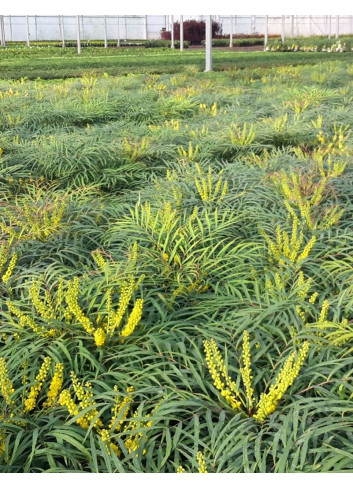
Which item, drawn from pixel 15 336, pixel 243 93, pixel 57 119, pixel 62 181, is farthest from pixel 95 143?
pixel 243 93

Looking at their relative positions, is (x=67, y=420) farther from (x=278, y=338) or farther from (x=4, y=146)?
(x=4, y=146)

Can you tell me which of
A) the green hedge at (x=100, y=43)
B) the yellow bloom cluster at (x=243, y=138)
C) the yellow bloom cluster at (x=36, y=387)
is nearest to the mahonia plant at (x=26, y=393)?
the yellow bloom cluster at (x=36, y=387)

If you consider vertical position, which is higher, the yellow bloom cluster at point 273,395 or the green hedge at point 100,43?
the green hedge at point 100,43

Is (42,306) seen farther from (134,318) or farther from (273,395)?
(273,395)

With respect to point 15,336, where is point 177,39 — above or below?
above

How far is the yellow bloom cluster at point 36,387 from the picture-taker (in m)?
1.31

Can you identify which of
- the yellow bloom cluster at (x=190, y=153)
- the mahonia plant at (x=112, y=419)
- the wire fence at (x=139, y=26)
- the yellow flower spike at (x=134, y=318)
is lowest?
the mahonia plant at (x=112, y=419)

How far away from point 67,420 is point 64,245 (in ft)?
3.15

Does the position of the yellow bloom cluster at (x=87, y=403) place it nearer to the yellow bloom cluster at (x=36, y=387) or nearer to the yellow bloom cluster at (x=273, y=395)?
the yellow bloom cluster at (x=36, y=387)

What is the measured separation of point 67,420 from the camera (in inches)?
52.1

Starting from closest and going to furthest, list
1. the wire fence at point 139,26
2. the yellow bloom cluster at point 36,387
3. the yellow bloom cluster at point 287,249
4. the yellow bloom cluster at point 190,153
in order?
1. the yellow bloom cluster at point 36,387
2. the yellow bloom cluster at point 287,249
3. the yellow bloom cluster at point 190,153
4. the wire fence at point 139,26

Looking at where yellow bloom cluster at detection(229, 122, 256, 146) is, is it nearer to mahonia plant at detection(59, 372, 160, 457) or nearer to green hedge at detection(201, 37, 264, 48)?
mahonia plant at detection(59, 372, 160, 457)

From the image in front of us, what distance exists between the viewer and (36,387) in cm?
137

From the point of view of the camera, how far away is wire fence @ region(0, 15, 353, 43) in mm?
14953
